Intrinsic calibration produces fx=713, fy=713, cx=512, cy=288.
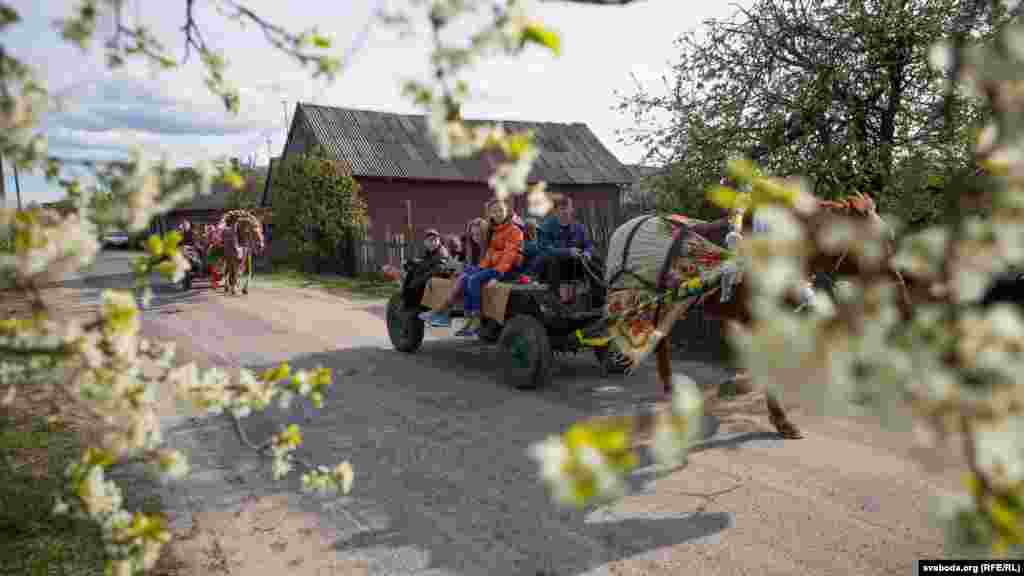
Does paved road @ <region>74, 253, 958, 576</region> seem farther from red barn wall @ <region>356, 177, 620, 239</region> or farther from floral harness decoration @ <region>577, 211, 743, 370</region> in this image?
red barn wall @ <region>356, 177, 620, 239</region>

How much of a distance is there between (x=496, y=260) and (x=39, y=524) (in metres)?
4.62

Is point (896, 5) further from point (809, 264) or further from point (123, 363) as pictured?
point (123, 363)

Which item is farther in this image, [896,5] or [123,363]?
[896,5]

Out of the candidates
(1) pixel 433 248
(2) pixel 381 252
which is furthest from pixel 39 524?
(2) pixel 381 252

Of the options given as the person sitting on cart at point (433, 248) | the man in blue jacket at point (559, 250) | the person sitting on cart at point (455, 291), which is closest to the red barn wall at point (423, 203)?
the person sitting on cart at point (433, 248)

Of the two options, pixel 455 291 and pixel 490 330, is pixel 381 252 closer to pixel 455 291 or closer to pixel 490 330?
pixel 455 291

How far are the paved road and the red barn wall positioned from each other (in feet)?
64.8

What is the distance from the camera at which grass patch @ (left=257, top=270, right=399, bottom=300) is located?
15.7 meters

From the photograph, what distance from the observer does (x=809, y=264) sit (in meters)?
4.71

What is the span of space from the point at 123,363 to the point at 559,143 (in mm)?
31739

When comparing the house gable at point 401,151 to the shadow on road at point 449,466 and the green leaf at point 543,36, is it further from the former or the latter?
the green leaf at point 543,36

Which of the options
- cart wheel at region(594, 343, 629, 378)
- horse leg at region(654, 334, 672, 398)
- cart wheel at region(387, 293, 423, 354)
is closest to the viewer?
horse leg at region(654, 334, 672, 398)

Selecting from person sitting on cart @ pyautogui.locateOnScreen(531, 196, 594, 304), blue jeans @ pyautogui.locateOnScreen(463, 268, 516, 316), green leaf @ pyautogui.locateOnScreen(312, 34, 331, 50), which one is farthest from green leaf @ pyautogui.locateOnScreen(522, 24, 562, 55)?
blue jeans @ pyautogui.locateOnScreen(463, 268, 516, 316)

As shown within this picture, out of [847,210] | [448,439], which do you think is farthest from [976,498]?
[448,439]
